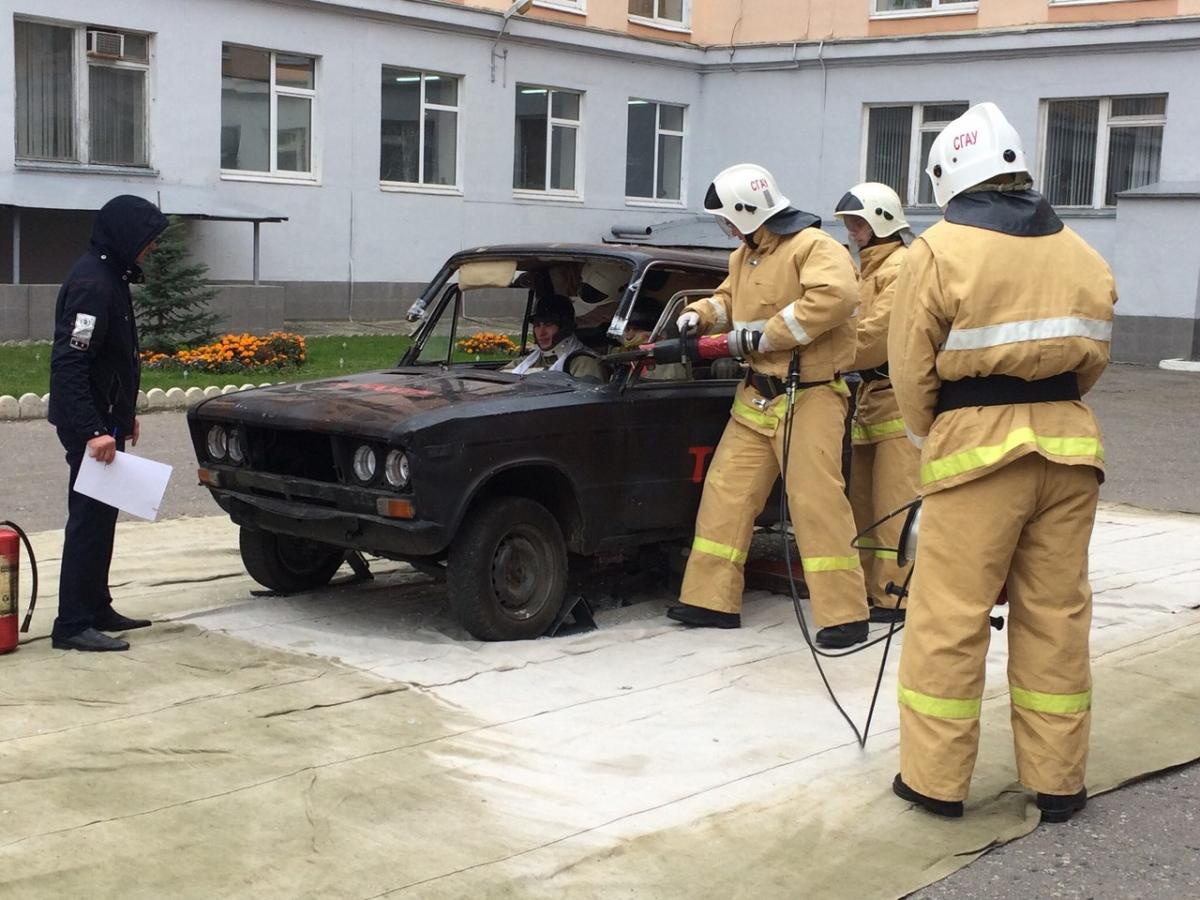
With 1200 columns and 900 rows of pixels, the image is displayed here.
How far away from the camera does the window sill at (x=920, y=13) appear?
25344 mm

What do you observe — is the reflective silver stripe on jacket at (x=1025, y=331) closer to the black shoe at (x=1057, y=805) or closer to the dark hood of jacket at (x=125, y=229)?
the black shoe at (x=1057, y=805)

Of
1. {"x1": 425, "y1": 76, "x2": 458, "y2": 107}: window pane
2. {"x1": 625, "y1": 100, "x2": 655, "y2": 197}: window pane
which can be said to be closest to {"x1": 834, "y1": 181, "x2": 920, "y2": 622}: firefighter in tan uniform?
{"x1": 425, "y1": 76, "x2": 458, "y2": 107}: window pane

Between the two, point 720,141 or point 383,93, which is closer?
point 383,93

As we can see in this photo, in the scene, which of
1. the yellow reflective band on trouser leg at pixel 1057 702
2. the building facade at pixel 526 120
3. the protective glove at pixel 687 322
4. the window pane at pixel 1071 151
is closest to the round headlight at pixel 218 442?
the protective glove at pixel 687 322

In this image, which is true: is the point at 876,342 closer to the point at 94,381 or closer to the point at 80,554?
the point at 94,381

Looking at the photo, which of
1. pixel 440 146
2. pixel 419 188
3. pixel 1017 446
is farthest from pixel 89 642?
pixel 440 146

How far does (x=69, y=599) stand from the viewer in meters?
6.02

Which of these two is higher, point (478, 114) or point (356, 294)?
point (478, 114)

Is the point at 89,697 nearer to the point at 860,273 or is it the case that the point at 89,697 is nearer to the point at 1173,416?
the point at 860,273

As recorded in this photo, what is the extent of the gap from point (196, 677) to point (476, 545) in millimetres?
1205

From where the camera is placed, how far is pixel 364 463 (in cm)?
611

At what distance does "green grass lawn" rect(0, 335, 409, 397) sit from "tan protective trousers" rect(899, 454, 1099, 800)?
28.1 feet

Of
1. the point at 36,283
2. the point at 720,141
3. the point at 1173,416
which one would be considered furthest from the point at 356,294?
the point at 1173,416

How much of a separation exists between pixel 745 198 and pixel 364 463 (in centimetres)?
203
